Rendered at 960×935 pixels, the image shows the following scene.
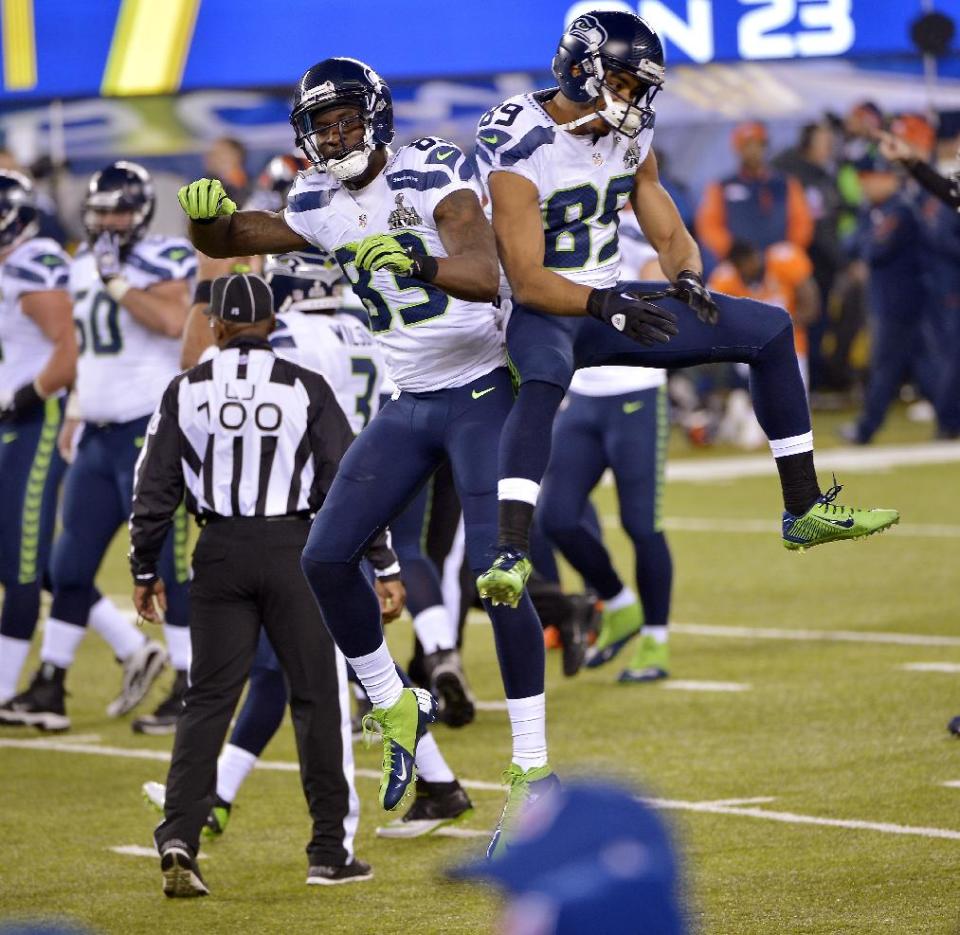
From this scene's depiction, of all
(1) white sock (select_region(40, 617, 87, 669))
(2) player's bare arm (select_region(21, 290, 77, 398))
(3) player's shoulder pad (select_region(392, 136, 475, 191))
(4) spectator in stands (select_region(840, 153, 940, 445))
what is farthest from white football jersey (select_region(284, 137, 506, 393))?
(4) spectator in stands (select_region(840, 153, 940, 445))

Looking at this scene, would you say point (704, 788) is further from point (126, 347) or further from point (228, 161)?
point (228, 161)

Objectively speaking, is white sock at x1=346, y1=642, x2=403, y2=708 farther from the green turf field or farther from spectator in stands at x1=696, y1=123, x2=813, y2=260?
spectator in stands at x1=696, y1=123, x2=813, y2=260

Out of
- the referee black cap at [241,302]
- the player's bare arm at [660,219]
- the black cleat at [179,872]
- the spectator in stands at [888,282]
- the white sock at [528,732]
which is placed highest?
the player's bare arm at [660,219]

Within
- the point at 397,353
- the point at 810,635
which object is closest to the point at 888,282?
the point at 810,635

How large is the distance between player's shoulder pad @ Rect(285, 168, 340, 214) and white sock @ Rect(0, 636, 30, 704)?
3177 millimetres

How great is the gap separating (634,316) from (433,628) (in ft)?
7.90

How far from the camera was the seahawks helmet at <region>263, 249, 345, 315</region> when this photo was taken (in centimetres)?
699

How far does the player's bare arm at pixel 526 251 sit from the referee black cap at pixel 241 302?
30.1 inches

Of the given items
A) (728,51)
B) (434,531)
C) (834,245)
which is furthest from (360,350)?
(834,245)

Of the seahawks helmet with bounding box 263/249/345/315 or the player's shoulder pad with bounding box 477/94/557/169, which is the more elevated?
the player's shoulder pad with bounding box 477/94/557/169

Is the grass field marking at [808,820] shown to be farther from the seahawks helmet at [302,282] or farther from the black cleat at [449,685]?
the seahawks helmet at [302,282]

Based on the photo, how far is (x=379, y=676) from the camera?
→ 559 cm

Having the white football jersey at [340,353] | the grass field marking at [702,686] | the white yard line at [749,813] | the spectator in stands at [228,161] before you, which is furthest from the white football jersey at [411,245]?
the spectator in stands at [228,161]

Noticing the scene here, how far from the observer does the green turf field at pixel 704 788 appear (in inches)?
210
